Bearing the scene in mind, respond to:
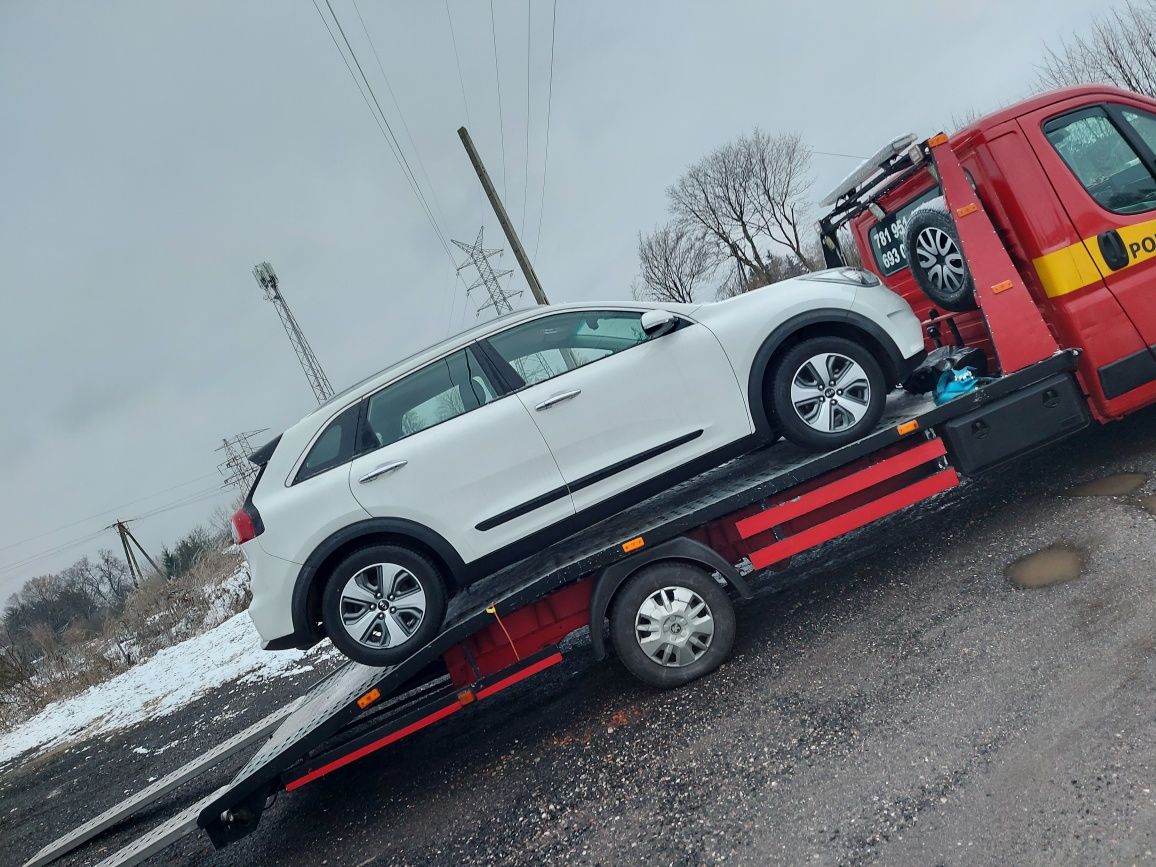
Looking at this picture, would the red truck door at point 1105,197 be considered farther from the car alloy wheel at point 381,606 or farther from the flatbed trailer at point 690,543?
the car alloy wheel at point 381,606

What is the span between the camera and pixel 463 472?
4.23m

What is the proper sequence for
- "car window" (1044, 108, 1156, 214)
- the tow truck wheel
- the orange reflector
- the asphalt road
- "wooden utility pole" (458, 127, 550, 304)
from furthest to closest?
"wooden utility pole" (458, 127, 550, 304) → "car window" (1044, 108, 1156, 214) → the tow truck wheel → the orange reflector → the asphalt road

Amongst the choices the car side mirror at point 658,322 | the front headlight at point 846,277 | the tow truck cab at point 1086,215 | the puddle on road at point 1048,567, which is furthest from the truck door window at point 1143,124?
the car side mirror at point 658,322

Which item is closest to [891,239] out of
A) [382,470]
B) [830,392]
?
[830,392]

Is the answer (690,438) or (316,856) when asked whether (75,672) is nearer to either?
(316,856)

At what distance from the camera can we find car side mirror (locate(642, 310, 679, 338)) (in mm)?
4305

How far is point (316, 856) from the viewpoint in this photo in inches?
165

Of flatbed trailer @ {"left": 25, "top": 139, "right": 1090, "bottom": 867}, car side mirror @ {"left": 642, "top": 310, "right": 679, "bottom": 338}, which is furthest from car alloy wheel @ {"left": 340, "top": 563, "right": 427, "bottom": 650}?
car side mirror @ {"left": 642, "top": 310, "right": 679, "bottom": 338}

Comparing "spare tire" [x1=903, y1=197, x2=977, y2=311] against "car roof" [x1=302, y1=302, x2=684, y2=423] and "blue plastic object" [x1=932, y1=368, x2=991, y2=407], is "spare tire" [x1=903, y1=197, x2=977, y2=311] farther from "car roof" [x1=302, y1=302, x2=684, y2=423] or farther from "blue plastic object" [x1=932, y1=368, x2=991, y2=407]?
"car roof" [x1=302, y1=302, x2=684, y2=423]

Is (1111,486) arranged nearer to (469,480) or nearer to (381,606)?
(469,480)

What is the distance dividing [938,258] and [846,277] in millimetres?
983

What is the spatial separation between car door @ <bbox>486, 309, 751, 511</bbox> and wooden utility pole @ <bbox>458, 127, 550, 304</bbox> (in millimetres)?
12831

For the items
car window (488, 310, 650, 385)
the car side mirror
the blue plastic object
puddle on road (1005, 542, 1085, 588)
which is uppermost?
car window (488, 310, 650, 385)

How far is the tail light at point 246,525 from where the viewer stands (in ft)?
13.6
